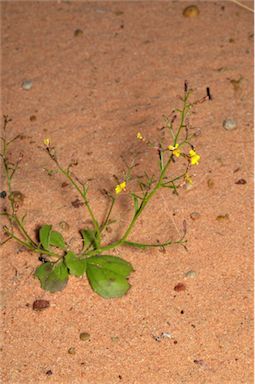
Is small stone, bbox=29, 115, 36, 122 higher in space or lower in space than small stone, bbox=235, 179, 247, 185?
lower

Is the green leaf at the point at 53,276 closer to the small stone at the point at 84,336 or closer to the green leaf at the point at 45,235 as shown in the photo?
the green leaf at the point at 45,235

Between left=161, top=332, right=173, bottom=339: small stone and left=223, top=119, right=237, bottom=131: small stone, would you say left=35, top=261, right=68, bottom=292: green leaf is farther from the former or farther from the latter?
left=223, top=119, right=237, bottom=131: small stone

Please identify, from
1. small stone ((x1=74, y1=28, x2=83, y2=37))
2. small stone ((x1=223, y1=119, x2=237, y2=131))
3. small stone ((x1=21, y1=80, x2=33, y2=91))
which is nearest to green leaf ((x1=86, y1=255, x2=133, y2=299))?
small stone ((x1=223, y1=119, x2=237, y2=131))

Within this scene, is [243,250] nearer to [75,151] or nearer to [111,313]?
[111,313]

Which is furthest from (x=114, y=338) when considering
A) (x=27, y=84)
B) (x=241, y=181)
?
(x=27, y=84)

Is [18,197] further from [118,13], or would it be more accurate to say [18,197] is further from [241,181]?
[118,13]

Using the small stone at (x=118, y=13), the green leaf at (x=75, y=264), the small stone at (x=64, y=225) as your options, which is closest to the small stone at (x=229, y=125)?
the small stone at (x=64, y=225)
